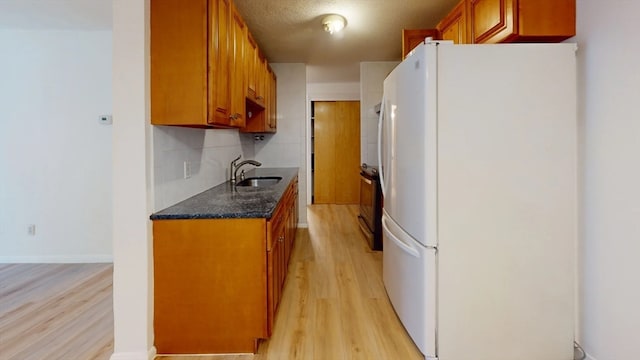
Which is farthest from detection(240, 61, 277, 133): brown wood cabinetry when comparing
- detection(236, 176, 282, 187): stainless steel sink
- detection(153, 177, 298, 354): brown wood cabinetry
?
detection(153, 177, 298, 354): brown wood cabinetry

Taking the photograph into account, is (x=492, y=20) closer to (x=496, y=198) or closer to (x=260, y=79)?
(x=496, y=198)

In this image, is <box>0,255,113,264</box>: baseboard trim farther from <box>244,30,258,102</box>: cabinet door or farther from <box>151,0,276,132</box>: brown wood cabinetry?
<box>151,0,276,132</box>: brown wood cabinetry

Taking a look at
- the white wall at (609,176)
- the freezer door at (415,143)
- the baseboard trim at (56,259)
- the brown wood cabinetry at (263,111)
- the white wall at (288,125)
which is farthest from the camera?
the white wall at (288,125)

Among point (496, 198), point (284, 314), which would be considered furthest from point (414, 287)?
point (284, 314)

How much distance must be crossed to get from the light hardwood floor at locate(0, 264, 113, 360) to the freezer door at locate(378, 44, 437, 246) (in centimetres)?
192

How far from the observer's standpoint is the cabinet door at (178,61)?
5.95 feet

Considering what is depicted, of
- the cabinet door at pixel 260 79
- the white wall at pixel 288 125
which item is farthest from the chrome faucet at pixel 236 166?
the white wall at pixel 288 125

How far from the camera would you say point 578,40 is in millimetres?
1778

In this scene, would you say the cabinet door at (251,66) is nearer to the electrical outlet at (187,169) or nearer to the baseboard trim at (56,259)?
the electrical outlet at (187,169)

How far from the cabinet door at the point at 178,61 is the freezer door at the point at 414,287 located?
1.37 meters

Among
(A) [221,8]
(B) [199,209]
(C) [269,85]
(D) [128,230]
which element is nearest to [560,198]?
(B) [199,209]

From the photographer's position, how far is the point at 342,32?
Answer: 11.5 feet

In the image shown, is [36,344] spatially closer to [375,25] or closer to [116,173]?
[116,173]

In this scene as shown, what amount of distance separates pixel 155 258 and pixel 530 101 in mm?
2138
